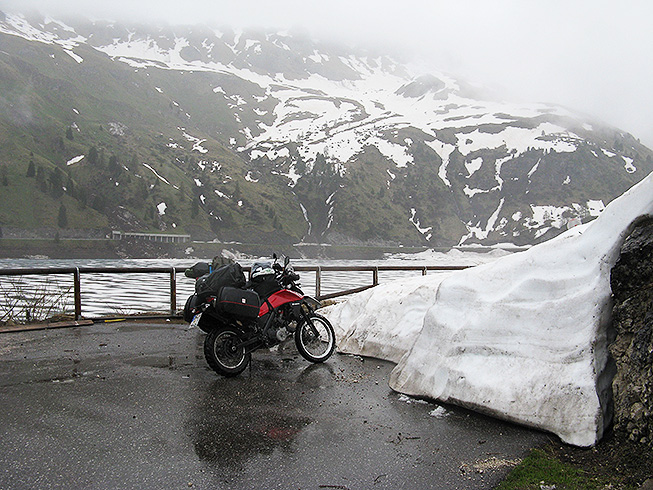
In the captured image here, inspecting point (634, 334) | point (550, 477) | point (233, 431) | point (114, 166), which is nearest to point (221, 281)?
point (233, 431)

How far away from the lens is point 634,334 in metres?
3.95

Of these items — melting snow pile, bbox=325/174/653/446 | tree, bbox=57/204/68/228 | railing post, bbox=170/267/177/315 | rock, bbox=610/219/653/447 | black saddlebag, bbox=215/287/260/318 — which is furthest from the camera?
tree, bbox=57/204/68/228

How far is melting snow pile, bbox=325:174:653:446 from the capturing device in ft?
13.8

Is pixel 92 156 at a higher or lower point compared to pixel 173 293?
higher

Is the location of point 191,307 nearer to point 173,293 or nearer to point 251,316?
point 251,316

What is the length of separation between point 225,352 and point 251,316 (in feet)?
1.88

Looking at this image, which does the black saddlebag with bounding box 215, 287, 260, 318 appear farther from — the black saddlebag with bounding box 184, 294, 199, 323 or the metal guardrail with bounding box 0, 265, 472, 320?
the metal guardrail with bounding box 0, 265, 472, 320

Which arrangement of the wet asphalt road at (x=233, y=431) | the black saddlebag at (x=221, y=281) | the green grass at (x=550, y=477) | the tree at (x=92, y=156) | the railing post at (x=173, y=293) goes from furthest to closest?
1. the tree at (x=92, y=156)
2. the railing post at (x=173, y=293)
3. the black saddlebag at (x=221, y=281)
4. the wet asphalt road at (x=233, y=431)
5. the green grass at (x=550, y=477)

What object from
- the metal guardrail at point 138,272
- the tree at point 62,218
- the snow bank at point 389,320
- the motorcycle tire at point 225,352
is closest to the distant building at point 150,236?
the tree at point 62,218

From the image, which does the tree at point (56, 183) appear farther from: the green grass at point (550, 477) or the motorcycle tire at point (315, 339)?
the green grass at point (550, 477)

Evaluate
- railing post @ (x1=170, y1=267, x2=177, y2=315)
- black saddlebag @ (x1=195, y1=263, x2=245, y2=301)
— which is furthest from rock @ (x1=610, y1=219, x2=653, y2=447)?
railing post @ (x1=170, y1=267, x2=177, y2=315)

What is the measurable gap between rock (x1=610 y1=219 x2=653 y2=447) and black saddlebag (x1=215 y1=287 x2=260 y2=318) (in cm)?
407

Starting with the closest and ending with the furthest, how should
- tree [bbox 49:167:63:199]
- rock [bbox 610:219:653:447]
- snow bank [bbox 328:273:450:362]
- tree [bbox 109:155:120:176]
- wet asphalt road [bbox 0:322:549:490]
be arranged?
wet asphalt road [bbox 0:322:549:490]
rock [bbox 610:219:653:447]
snow bank [bbox 328:273:450:362]
tree [bbox 49:167:63:199]
tree [bbox 109:155:120:176]

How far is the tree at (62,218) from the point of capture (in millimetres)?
133663
